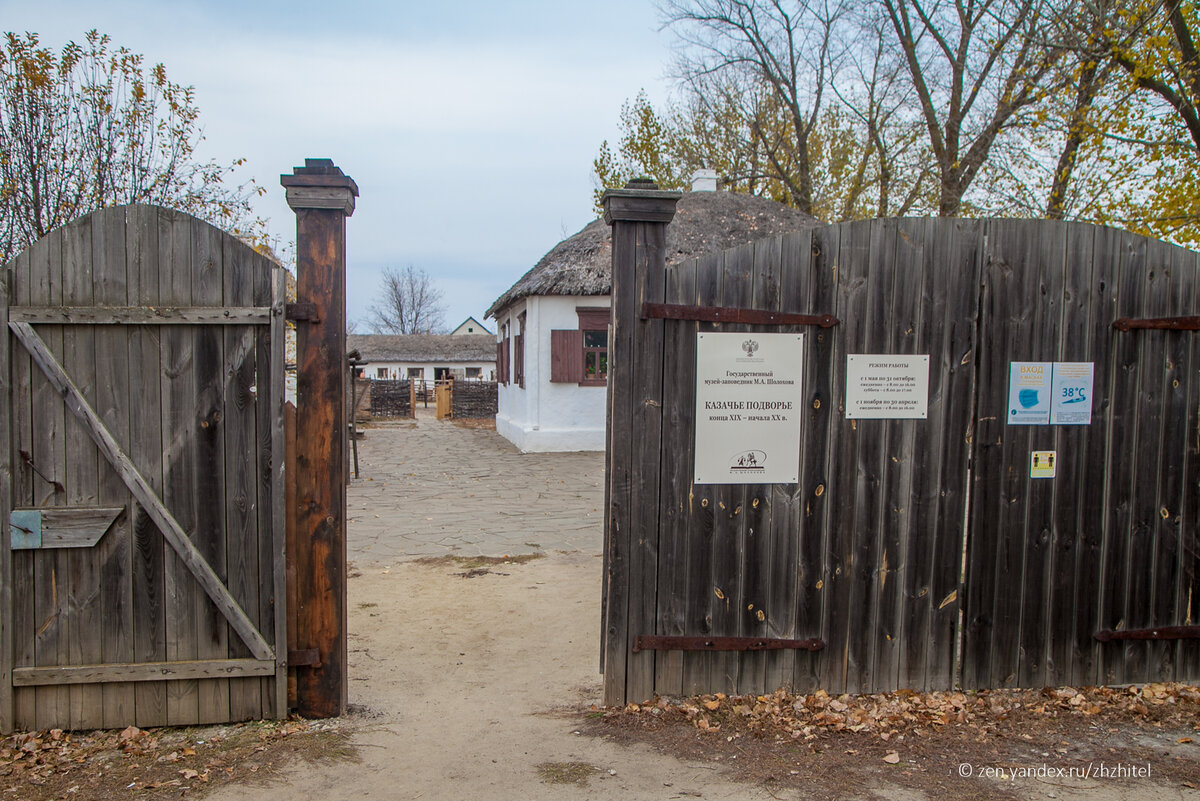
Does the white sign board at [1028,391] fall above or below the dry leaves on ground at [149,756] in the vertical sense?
above

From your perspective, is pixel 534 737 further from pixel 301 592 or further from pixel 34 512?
pixel 34 512

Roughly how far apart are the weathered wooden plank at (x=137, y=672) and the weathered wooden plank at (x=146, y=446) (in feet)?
0.20

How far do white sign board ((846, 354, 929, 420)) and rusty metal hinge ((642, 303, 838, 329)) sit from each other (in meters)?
0.32

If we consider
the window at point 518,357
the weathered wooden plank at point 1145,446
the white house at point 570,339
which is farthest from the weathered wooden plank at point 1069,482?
the window at point 518,357

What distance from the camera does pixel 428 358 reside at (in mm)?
59469

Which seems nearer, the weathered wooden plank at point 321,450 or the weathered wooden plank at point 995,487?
the weathered wooden plank at point 321,450

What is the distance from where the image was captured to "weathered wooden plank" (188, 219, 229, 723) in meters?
3.66

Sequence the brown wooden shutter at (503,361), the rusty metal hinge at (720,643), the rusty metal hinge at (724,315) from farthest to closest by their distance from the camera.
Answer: the brown wooden shutter at (503,361)
the rusty metal hinge at (720,643)
the rusty metal hinge at (724,315)

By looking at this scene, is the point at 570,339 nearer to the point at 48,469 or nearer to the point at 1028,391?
the point at 1028,391

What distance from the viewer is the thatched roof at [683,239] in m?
16.6

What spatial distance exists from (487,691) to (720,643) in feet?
4.18

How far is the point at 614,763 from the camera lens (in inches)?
135

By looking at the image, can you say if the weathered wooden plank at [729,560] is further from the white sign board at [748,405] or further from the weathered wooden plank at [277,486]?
the weathered wooden plank at [277,486]

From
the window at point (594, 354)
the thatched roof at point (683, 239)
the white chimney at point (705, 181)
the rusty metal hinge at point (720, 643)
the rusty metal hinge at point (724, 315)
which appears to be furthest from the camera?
the white chimney at point (705, 181)
